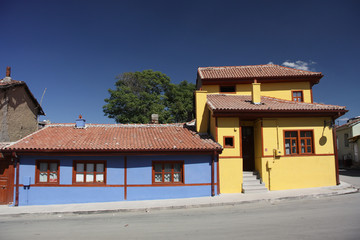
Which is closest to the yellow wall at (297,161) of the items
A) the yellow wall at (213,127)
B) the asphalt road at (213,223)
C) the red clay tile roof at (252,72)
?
the asphalt road at (213,223)

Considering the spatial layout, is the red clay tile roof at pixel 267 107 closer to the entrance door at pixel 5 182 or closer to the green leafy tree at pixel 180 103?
the entrance door at pixel 5 182

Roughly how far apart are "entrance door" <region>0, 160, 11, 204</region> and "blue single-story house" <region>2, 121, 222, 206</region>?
134 millimetres

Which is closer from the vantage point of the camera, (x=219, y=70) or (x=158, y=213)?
(x=158, y=213)

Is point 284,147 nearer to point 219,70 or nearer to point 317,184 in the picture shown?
point 317,184

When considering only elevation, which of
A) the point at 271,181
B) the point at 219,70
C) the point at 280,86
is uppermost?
the point at 219,70

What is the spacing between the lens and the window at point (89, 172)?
38.3 feet

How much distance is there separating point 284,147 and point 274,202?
3.60 meters

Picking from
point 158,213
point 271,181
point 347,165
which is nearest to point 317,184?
point 271,181

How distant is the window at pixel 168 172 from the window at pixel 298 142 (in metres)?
5.96

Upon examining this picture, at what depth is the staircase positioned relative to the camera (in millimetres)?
12117

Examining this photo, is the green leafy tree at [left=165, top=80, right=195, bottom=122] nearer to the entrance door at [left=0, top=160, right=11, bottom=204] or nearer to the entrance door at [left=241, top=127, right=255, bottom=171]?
the entrance door at [left=241, top=127, right=255, bottom=171]

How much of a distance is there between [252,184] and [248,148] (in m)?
2.48

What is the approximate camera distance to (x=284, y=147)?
12836mm

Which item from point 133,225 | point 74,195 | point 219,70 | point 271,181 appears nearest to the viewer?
point 133,225
